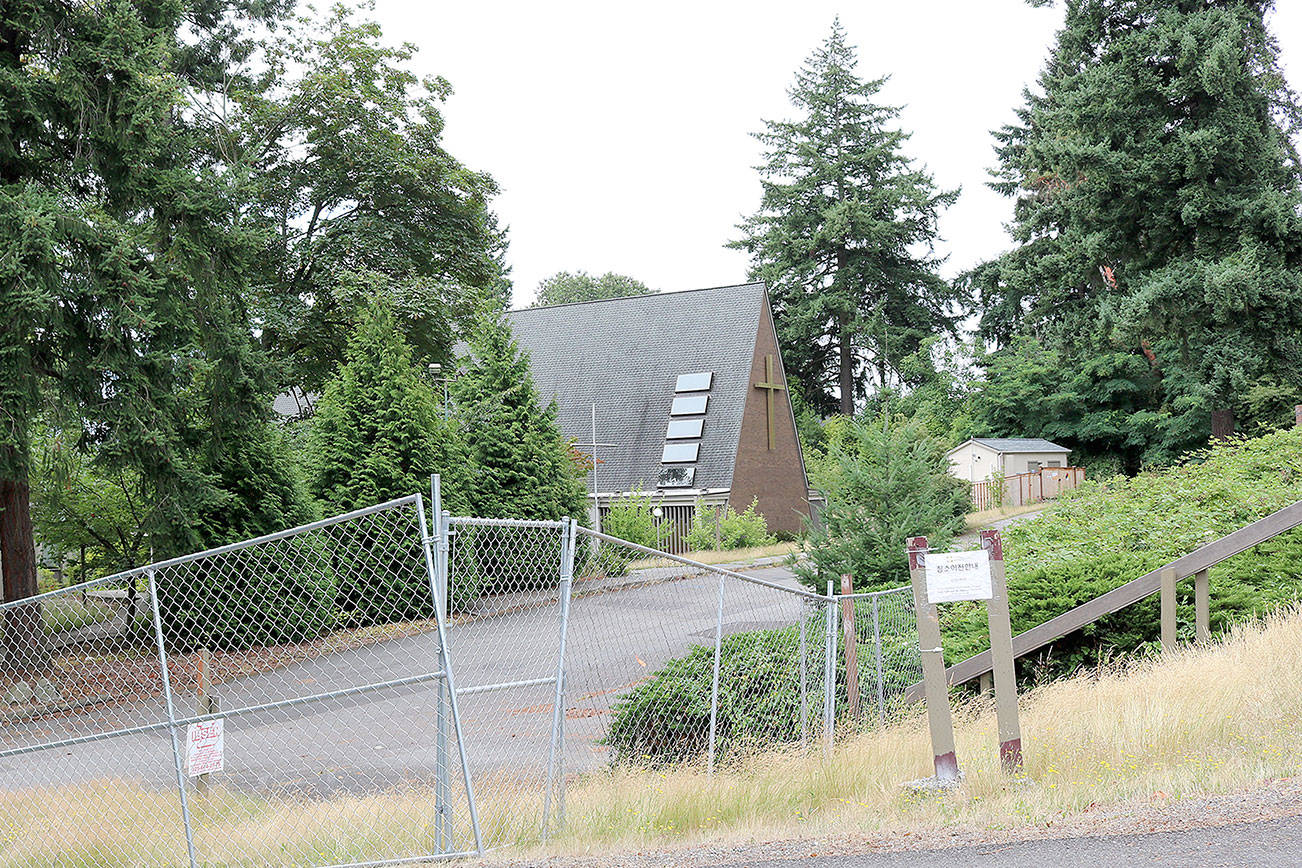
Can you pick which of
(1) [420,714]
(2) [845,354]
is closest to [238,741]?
(1) [420,714]

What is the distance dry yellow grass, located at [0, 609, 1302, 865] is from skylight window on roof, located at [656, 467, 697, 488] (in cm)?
2737

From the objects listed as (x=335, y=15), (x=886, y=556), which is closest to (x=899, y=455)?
(x=886, y=556)

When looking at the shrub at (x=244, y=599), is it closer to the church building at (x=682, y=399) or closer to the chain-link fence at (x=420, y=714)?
the chain-link fence at (x=420, y=714)

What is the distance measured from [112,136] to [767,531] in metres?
25.4

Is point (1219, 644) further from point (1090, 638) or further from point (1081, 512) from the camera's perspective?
point (1081, 512)

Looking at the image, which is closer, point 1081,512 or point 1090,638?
point 1090,638

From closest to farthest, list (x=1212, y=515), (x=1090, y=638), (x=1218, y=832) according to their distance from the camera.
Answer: (x=1218, y=832) → (x=1090, y=638) → (x=1212, y=515)

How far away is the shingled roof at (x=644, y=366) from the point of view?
3706 centimetres

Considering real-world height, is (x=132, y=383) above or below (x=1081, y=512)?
above

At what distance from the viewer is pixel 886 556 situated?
47.9ft

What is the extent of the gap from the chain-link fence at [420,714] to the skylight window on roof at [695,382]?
19.5m

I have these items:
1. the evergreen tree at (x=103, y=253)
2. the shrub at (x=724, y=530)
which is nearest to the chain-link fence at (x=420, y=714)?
the evergreen tree at (x=103, y=253)

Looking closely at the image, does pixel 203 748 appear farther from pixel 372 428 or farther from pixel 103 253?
pixel 372 428

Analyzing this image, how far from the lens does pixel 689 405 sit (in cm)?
3766
